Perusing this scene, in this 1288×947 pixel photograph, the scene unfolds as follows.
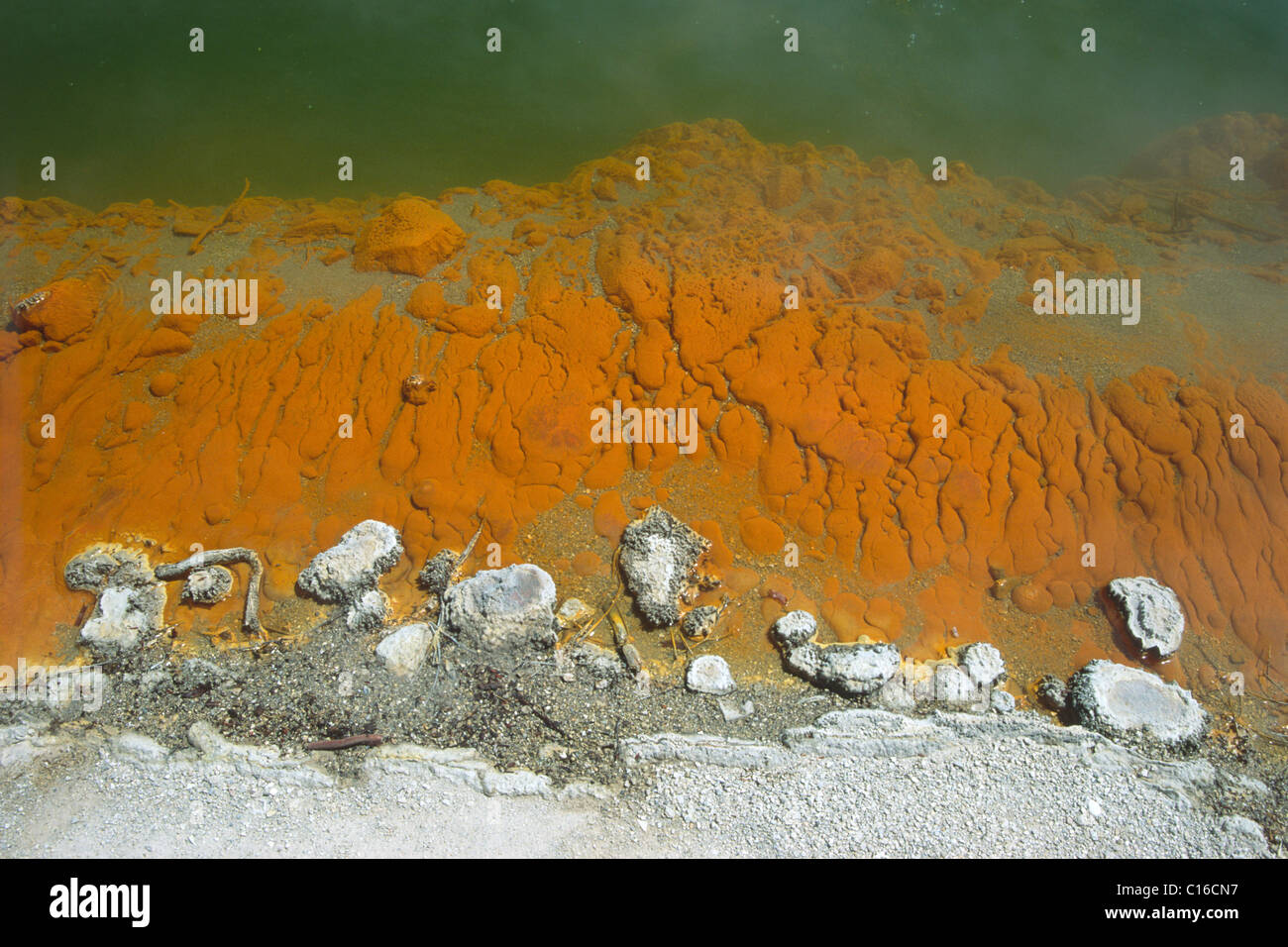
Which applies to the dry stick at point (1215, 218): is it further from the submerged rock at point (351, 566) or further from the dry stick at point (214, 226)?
Result: the dry stick at point (214, 226)

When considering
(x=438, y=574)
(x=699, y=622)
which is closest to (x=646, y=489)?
(x=699, y=622)

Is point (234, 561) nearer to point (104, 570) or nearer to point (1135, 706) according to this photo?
point (104, 570)

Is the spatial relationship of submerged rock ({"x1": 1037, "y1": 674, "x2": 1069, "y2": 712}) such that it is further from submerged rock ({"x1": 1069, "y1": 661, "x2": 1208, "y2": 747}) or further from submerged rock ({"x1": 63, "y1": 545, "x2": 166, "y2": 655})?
submerged rock ({"x1": 63, "y1": 545, "x2": 166, "y2": 655})

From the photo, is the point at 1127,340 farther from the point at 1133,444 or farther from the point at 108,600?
the point at 108,600

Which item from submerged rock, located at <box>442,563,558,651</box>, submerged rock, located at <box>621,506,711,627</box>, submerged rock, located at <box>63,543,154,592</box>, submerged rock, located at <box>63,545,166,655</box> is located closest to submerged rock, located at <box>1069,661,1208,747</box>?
submerged rock, located at <box>621,506,711,627</box>

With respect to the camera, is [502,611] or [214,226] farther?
[214,226]

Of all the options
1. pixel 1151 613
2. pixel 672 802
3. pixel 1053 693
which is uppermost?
pixel 1151 613

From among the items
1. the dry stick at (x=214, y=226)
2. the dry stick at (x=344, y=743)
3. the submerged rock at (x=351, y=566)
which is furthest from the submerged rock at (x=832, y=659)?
the dry stick at (x=214, y=226)

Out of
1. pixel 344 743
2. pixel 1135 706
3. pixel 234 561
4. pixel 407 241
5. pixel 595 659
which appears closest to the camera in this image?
pixel 344 743
